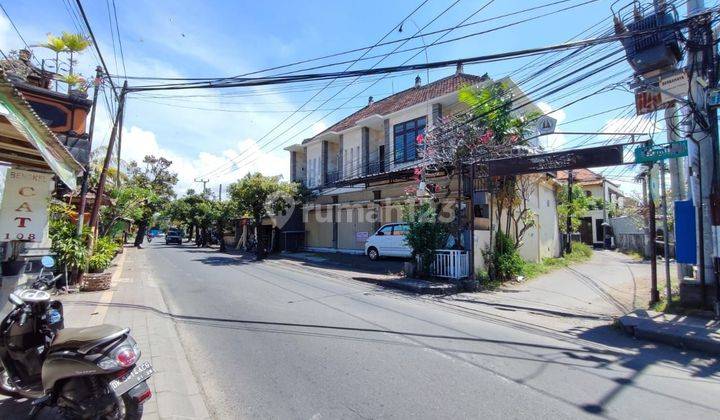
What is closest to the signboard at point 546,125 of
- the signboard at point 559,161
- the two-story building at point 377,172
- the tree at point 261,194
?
the signboard at point 559,161

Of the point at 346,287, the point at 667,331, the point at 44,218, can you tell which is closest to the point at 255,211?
the point at 346,287

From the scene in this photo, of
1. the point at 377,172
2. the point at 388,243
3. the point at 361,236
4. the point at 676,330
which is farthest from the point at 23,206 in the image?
the point at 377,172

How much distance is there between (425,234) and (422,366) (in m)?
8.17

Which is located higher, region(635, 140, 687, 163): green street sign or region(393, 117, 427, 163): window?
region(393, 117, 427, 163): window

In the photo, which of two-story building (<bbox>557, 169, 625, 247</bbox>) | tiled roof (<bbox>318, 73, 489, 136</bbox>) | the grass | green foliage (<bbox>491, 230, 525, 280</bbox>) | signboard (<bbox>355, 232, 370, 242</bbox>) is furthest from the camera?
two-story building (<bbox>557, 169, 625, 247</bbox>)

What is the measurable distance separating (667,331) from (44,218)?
11004mm

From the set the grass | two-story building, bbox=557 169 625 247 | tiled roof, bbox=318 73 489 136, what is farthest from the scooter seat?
two-story building, bbox=557 169 625 247

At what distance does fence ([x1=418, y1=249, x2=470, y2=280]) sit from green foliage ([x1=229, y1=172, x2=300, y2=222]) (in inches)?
487

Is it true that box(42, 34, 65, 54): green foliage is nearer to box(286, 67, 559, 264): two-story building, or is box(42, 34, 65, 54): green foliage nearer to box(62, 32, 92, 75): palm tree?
box(62, 32, 92, 75): palm tree

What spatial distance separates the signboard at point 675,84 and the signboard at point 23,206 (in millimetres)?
11973

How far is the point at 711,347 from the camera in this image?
6.18 m

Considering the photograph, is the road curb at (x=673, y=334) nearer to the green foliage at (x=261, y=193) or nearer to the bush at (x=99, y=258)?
the bush at (x=99, y=258)

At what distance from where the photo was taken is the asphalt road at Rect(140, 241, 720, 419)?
396 cm

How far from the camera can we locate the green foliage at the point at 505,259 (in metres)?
13.0
